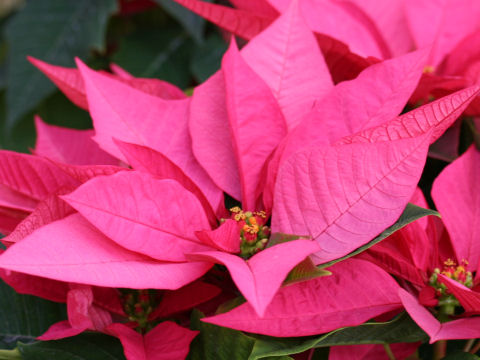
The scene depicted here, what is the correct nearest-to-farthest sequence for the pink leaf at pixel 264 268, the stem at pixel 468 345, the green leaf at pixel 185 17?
1. the pink leaf at pixel 264 268
2. the stem at pixel 468 345
3. the green leaf at pixel 185 17

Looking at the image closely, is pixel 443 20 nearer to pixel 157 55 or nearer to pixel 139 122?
pixel 139 122

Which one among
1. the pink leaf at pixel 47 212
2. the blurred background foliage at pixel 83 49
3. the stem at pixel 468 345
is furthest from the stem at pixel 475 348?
the blurred background foliage at pixel 83 49

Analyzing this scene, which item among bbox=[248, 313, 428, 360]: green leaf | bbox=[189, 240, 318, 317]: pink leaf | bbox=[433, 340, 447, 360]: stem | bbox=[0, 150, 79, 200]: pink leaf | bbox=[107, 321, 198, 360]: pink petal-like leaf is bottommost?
bbox=[433, 340, 447, 360]: stem

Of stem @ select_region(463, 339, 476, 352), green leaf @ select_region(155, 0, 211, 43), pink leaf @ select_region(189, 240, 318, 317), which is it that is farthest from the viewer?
green leaf @ select_region(155, 0, 211, 43)

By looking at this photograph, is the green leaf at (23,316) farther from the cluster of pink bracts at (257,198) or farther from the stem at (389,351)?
the stem at (389,351)

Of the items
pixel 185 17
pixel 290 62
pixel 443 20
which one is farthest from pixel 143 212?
pixel 185 17

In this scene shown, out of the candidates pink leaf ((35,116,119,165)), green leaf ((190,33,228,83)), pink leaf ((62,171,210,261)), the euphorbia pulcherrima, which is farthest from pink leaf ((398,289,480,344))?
green leaf ((190,33,228,83))

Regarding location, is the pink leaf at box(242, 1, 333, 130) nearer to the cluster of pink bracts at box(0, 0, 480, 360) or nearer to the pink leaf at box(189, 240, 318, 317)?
the cluster of pink bracts at box(0, 0, 480, 360)
